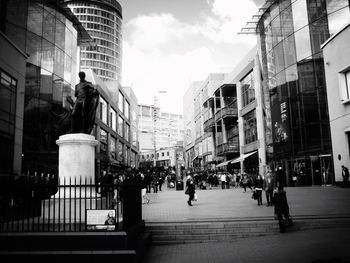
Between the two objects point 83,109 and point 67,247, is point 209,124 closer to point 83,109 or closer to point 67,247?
point 83,109

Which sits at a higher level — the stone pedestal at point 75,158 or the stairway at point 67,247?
the stone pedestal at point 75,158

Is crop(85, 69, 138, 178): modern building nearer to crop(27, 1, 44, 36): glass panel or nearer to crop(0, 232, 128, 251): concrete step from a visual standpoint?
crop(27, 1, 44, 36): glass panel

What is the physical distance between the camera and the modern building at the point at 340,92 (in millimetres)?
23203

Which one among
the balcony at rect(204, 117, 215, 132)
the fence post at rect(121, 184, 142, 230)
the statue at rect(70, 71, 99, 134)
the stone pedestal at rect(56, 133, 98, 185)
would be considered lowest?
the fence post at rect(121, 184, 142, 230)

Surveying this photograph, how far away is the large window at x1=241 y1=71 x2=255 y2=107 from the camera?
44453 millimetres

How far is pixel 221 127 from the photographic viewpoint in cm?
5812

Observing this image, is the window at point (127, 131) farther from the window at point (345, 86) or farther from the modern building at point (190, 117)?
the window at point (345, 86)

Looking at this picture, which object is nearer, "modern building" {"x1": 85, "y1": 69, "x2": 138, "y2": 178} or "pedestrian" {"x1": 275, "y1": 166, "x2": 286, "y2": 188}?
"pedestrian" {"x1": 275, "y1": 166, "x2": 286, "y2": 188}

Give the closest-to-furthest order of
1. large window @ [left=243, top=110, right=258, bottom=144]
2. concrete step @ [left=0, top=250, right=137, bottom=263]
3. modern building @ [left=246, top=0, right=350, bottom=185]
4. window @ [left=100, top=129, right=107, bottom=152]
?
concrete step @ [left=0, top=250, right=137, bottom=263] < modern building @ [left=246, top=0, right=350, bottom=185] < large window @ [left=243, top=110, right=258, bottom=144] < window @ [left=100, top=129, right=107, bottom=152]

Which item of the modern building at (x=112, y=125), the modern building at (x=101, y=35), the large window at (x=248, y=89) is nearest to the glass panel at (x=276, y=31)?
the large window at (x=248, y=89)

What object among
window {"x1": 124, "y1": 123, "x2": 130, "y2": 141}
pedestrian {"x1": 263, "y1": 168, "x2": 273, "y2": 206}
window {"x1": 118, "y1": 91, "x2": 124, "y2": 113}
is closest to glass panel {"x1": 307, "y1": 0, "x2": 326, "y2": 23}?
pedestrian {"x1": 263, "y1": 168, "x2": 273, "y2": 206}

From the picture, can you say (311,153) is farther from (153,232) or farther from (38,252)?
(38,252)

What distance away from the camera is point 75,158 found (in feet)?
33.6

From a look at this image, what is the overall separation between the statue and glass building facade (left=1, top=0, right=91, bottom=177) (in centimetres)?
1723
